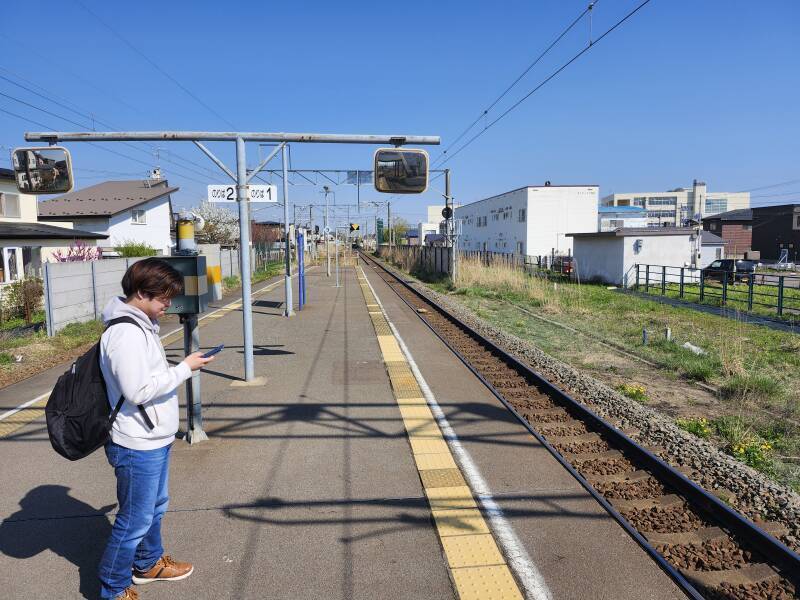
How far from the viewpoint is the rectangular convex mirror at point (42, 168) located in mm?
7539

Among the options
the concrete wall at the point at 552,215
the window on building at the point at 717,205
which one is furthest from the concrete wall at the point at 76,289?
the window on building at the point at 717,205

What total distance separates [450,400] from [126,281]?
5022 millimetres

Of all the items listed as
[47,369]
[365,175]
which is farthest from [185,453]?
[365,175]

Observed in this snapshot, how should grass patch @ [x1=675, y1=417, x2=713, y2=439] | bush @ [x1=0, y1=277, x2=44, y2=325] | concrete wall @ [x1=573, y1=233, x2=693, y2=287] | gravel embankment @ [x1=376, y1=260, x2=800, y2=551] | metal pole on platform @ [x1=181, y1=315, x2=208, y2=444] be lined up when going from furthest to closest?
concrete wall @ [x1=573, y1=233, x2=693, y2=287]
bush @ [x1=0, y1=277, x2=44, y2=325]
grass patch @ [x1=675, y1=417, x2=713, y2=439]
metal pole on platform @ [x1=181, y1=315, x2=208, y2=444]
gravel embankment @ [x1=376, y1=260, x2=800, y2=551]

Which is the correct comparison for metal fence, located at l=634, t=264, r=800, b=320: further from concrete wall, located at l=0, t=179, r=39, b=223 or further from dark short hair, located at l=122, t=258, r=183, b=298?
concrete wall, located at l=0, t=179, r=39, b=223

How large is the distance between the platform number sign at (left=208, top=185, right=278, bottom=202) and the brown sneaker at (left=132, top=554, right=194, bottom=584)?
16.9 feet

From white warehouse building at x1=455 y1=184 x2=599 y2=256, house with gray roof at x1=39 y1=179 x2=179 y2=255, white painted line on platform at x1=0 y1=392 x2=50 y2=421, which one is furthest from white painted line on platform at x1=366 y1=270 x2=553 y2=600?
white warehouse building at x1=455 y1=184 x2=599 y2=256

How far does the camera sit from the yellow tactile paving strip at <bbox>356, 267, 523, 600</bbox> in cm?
344

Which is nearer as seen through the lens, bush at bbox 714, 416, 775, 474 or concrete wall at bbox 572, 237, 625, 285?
bush at bbox 714, 416, 775, 474

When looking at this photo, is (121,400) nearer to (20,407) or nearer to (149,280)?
(149,280)

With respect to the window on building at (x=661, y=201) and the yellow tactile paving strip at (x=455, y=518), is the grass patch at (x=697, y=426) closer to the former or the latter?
the yellow tactile paving strip at (x=455, y=518)

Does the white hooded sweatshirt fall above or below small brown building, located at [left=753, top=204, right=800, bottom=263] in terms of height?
below

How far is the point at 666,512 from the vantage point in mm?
4516

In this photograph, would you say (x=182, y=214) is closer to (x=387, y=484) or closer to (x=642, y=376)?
(x=387, y=484)
